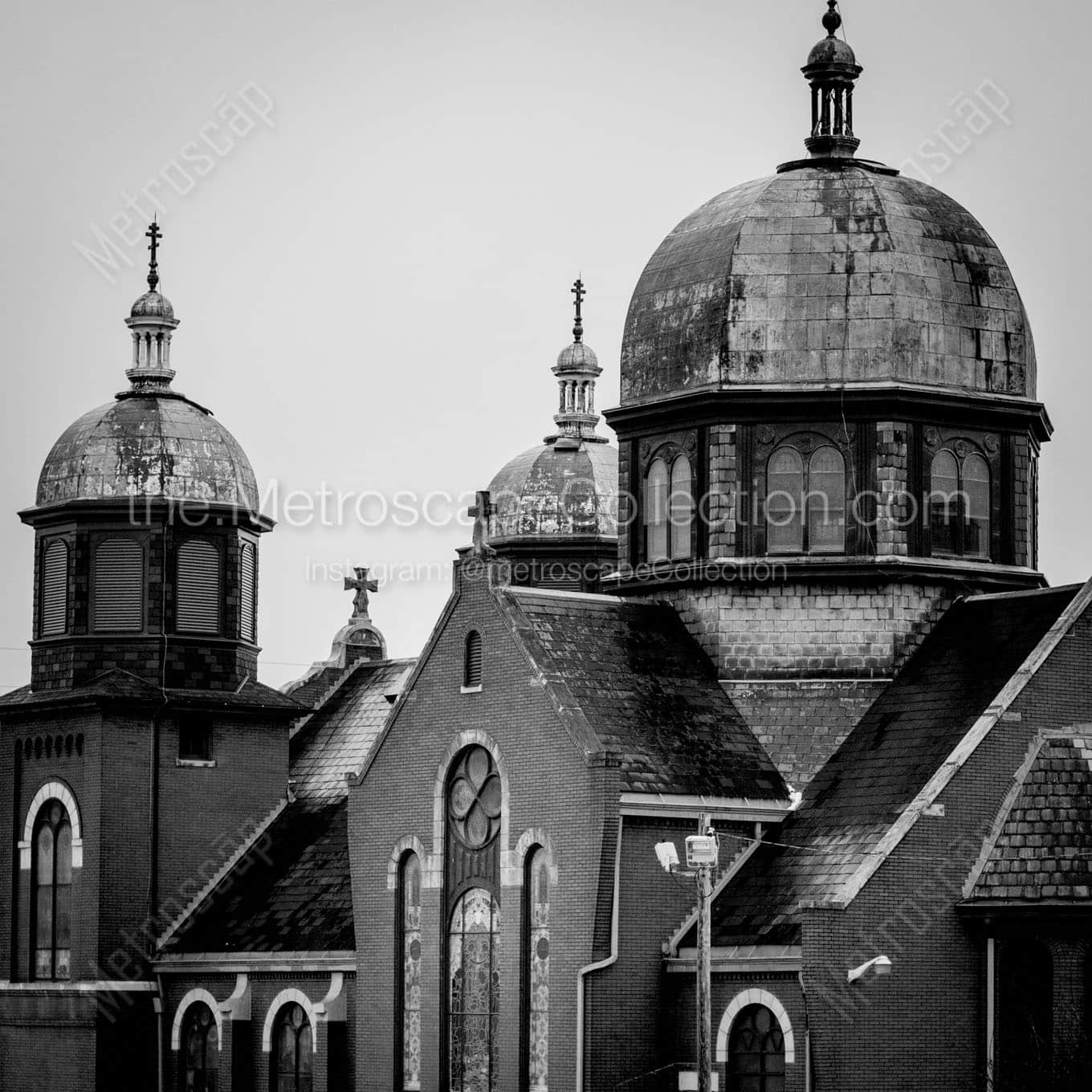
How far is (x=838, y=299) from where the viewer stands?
201 ft

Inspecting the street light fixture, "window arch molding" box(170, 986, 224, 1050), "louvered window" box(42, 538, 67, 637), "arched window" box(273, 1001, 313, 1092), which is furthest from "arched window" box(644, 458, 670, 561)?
"louvered window" box(42, 538, 67, 637)

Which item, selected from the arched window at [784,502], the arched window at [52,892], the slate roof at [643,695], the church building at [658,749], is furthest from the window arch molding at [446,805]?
the arched window at [52,892]

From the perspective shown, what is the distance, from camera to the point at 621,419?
2510 inches

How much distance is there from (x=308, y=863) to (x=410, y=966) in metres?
7.85

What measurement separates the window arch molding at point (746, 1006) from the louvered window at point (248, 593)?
2031 cm

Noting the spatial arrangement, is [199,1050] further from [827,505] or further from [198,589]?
[827,505]

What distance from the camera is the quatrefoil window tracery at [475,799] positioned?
5853 centimetres

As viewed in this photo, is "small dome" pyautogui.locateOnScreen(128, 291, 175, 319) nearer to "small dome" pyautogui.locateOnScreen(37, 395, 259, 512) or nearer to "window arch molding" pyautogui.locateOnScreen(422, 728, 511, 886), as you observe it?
"small dome" pyautogui.locateOnScreen(37, 395, 259, 512)

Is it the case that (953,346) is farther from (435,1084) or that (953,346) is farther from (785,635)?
(435,1084)

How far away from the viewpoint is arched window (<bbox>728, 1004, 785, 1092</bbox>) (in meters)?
54.1

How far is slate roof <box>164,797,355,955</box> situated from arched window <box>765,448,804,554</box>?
11.6 meters

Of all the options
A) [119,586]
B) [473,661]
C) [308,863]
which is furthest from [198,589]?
[473,661]

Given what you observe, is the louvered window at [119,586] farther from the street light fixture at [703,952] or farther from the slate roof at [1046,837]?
the street light fixture at [703,952]

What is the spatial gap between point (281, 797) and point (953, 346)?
19.3 metres
